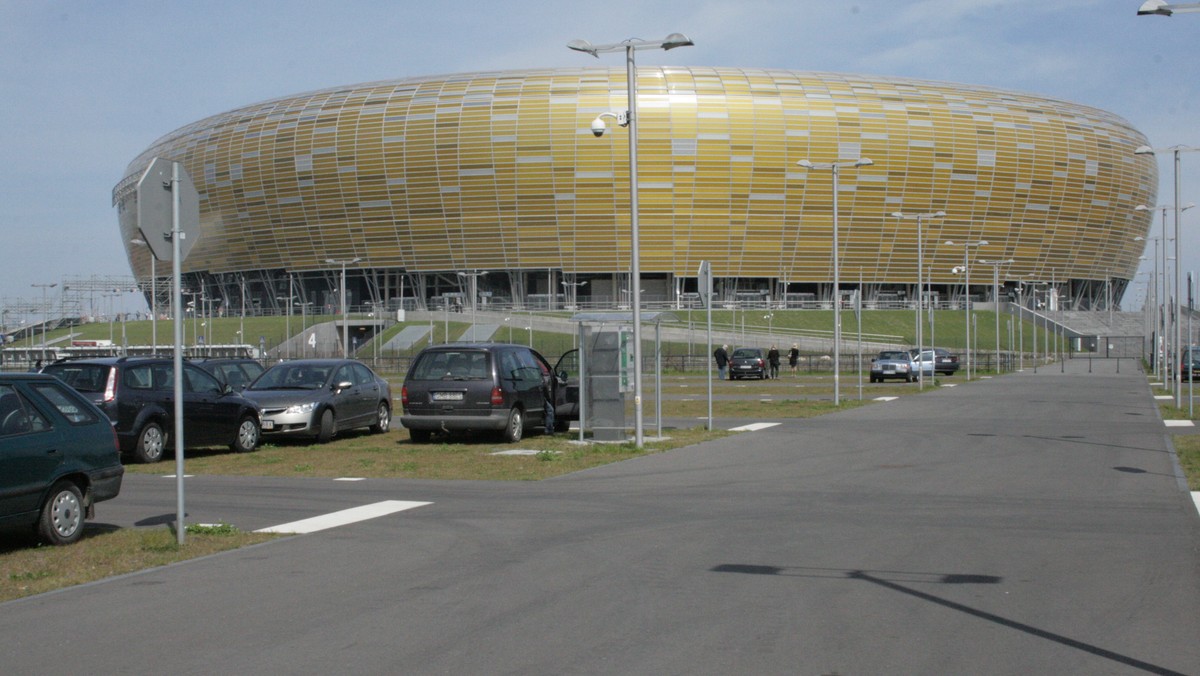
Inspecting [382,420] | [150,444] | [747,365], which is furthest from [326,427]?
[747,365]

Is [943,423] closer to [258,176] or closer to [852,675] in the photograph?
[852,675]

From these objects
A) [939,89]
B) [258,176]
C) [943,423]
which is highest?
[939,89]

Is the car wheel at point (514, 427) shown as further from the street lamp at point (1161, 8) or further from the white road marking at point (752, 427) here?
the street lamp at point (1161, 8)

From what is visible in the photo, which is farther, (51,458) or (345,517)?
(345,517)

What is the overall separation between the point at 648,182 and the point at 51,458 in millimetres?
82436

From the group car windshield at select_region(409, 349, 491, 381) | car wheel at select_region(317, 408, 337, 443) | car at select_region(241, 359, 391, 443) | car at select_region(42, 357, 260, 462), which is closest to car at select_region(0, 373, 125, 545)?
car at select_region(42, 357, 260, 462)

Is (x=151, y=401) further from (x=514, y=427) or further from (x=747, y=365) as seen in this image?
(x=747, y=365)

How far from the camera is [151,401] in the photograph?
58.7 ft

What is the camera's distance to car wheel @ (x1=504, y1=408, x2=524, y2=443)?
20.4 metres

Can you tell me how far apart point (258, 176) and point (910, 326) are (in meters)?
55.5

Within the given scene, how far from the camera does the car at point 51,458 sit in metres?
9.43

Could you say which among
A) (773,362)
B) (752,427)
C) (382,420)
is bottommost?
(752,427)

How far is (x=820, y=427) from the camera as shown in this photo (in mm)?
23750

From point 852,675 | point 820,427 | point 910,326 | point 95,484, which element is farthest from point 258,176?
point 852,675
